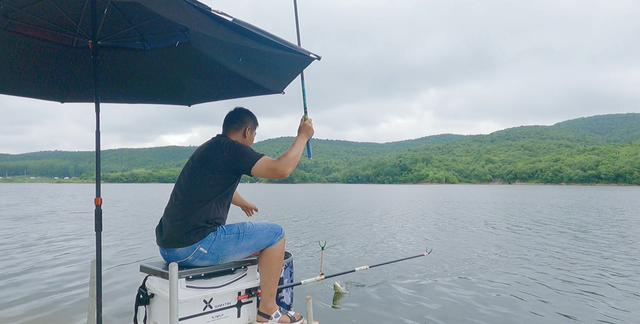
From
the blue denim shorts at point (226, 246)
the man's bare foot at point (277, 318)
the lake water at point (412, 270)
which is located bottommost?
the lake water at point (412, 270)

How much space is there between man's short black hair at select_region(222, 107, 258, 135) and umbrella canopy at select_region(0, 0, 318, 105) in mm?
399

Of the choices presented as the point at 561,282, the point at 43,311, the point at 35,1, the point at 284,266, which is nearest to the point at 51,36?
the point at 35,1

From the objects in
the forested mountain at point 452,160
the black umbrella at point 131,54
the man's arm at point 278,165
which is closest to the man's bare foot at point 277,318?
the man's arm at point 278,165

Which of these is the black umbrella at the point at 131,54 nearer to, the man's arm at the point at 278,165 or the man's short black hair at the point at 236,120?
the man's short black hair at the point at 236,120

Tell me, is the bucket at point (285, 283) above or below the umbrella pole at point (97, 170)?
below

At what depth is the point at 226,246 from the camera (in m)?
2.97

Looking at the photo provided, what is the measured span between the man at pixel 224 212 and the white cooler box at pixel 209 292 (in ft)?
0.30

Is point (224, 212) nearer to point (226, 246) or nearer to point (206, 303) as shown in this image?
point (226, 246)

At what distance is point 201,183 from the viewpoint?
284cm

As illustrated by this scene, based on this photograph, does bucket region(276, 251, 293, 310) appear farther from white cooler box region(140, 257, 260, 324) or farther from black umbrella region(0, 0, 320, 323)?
black umbrella region(0, 0, 320, 323)

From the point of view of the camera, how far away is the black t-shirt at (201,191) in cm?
281

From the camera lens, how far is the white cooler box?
281 cm

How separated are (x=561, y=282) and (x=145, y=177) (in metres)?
95.4

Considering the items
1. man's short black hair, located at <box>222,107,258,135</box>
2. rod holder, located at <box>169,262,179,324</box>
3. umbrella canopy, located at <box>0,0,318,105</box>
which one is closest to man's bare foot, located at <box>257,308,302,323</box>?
rod holder, located at <box>169,262,179,324</box>
